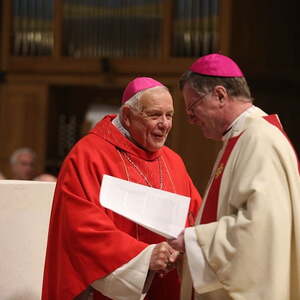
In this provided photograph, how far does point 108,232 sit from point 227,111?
0.81 m

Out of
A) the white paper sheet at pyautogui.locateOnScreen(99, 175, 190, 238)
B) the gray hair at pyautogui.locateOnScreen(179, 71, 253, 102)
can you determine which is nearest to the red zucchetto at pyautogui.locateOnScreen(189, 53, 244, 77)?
the gray hair at pyautogui.locateOnScreen(179, 71, 253, 102)

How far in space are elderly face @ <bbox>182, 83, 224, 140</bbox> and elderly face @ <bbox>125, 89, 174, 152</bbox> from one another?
20.9 inches

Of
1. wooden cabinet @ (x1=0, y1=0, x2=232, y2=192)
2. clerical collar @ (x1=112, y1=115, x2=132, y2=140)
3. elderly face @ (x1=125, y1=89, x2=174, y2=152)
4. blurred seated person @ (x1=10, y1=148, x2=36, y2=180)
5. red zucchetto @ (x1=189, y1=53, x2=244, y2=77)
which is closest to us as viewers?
red zucchetto @ (x1=189, y1=53, x2=244, y2=77)

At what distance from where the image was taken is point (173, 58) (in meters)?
8.23

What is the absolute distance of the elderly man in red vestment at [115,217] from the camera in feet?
12.2

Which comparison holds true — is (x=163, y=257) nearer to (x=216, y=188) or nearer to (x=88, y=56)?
(x=216, y=188)

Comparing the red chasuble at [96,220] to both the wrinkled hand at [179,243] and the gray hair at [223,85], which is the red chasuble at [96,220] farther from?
the gray hair at [223,85]

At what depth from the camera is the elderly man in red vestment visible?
3.71m

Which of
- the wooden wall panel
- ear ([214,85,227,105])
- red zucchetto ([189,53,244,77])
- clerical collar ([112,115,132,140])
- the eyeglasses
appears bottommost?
the wooden wall panel

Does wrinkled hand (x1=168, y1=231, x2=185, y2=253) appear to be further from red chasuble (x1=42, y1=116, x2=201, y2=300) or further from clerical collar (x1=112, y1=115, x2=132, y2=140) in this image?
clerical collar (x1=112, y1=115, x2=132, y2=140)

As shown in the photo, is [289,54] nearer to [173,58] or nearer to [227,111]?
[173,58]

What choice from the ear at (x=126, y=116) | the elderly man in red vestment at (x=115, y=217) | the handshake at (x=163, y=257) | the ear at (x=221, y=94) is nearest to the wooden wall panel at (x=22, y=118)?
the elderly man in red vestment at (x=115, y=217)

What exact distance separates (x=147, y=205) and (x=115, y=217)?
0.57 meters

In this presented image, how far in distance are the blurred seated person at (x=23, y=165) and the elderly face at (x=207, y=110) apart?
15.1ft
